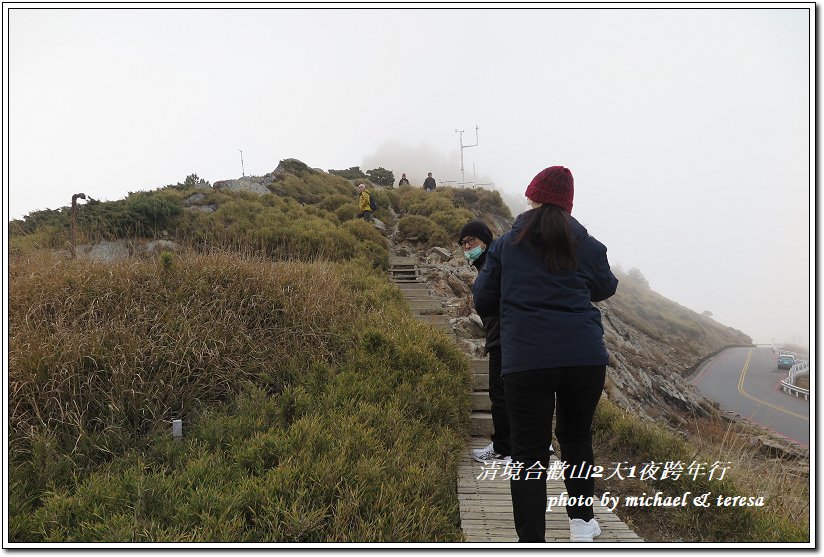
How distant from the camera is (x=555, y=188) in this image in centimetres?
213

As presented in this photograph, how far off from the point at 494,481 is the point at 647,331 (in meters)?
14.3

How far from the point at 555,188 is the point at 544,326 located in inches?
28.8

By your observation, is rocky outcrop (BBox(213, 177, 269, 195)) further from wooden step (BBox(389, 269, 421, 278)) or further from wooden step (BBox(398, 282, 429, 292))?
wooden step (BBox(398, 282, 429, 292))

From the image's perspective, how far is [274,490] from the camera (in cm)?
257

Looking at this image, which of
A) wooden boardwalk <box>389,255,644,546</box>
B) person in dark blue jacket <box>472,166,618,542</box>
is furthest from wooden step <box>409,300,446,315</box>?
person in dark blue jacket <box>472,166,618,542</box>

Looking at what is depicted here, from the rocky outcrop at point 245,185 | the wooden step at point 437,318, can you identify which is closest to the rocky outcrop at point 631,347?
the wooden step at point 437,318

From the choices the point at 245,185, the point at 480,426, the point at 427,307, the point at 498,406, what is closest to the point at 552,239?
the point at 498,406

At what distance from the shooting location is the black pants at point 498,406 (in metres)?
3.47

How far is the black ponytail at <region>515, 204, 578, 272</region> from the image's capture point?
1.99 m

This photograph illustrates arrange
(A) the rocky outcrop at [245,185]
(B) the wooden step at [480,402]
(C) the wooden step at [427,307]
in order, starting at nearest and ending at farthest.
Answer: (B) the wooden step at [480,402], (C) the wooden step at [427,307], (A) the rocky outcrop at [245,185]

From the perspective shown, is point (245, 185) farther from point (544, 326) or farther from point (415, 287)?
point (544, 326)

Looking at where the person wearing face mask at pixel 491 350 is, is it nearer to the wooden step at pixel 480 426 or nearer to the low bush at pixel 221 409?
the low bush at pixel 221 409

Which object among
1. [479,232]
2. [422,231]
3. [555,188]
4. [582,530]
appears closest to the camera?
[555,188]

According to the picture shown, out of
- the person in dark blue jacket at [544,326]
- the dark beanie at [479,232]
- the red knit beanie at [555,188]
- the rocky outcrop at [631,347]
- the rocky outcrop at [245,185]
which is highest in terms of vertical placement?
the rocky outcrop at [245,185]
